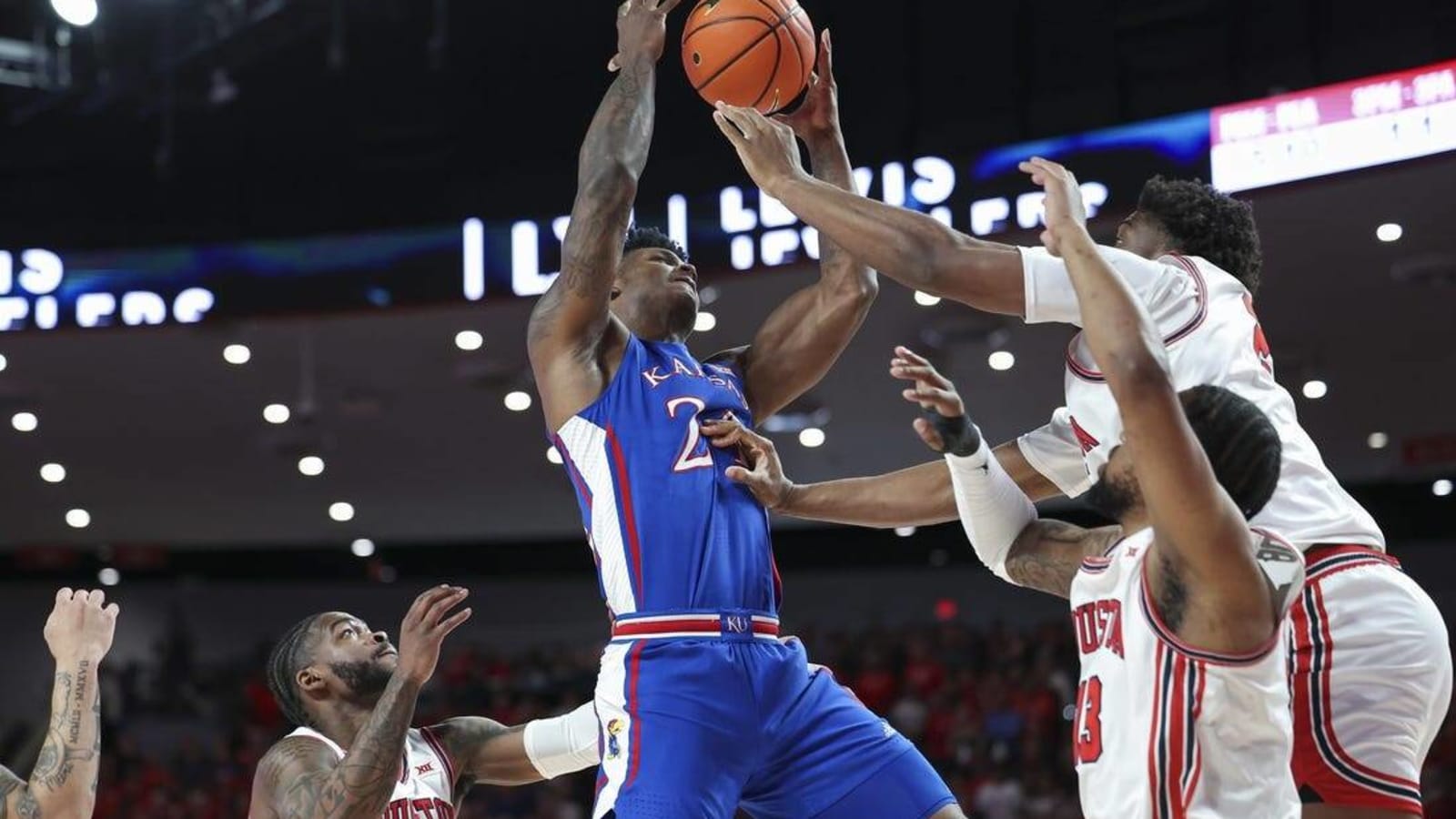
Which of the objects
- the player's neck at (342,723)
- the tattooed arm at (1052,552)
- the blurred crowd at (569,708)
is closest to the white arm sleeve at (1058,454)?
the tattooed arm at (1052,552)

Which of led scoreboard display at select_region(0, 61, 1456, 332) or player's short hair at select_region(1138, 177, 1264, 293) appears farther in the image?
led scoreboard display at select_region(0, 61, 1456, 332)

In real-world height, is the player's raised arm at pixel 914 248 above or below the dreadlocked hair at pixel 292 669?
above

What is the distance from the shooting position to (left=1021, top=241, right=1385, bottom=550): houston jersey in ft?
11.0

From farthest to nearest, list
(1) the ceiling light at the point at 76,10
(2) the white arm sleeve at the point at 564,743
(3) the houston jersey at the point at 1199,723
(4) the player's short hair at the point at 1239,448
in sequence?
(1) the ceiling light at the point at 76,10 < (2) the white arm sleeve at the point at 564,743 < (4) the player's short hair at the point at 1239,448 < (3) the houston jersey at the point at 1199,723

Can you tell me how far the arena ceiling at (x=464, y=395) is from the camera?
1175cm

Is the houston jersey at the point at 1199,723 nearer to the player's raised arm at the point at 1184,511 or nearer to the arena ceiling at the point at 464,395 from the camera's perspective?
the player's raised arm at the point at 1184,511

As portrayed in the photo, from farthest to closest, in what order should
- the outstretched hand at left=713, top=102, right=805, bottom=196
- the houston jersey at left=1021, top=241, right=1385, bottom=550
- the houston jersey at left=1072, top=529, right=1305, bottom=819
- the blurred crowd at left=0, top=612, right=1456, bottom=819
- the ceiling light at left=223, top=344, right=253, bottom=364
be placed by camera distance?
the blurred crowd at left=0, top=612, right=1456, bottom=819, the ceiling light at left=223, top=344, right=253, bottom=364, the outstretched hand at left=713, top=102, right=805, bottom=196, the houston jersey at left=1021, top=241, right=1385, bottom=550, the houston jersey at left=1072, top=529, right=1305, bottom=819

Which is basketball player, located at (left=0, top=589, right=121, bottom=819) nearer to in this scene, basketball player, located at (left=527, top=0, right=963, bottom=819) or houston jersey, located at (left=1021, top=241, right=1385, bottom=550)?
basketball player, located at (left=527, top=0, right=963, bottom=819)

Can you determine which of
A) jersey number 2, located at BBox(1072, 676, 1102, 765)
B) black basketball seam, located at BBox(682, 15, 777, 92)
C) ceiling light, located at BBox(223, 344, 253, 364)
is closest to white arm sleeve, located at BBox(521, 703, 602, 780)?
black basketball seam, located at BBox(682, 15, 777, 92)

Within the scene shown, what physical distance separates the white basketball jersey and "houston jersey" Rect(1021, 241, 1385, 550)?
2.12 meters

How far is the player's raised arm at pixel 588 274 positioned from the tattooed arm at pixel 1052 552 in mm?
1108

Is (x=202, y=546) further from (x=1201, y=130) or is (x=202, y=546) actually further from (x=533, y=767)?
(x=533, y=767)

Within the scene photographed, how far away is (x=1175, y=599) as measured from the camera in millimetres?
2695

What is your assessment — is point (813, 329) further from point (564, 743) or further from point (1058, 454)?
point (564, 743)
